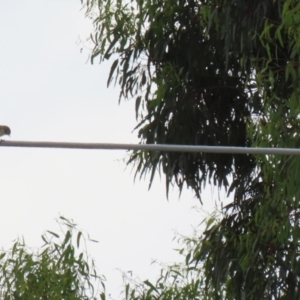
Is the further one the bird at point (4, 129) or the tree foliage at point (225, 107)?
the tree foliage at point (225, 107)

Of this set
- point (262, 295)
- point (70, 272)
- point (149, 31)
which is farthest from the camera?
point (149, 31)

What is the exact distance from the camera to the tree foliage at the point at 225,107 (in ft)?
23.3

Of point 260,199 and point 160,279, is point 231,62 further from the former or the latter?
point 160,279

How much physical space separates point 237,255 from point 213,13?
1652 millimetres

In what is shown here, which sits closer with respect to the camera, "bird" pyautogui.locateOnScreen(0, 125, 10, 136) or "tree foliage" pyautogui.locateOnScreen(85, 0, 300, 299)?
"bird" pyautogui.locateOnScreen(0, 125, 10, 136)

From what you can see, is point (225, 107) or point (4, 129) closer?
point (4, 129)

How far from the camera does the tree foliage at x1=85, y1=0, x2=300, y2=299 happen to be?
7094 mm

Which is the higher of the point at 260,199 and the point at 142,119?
the point at 142,119

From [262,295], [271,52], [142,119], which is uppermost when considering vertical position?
[271,52]

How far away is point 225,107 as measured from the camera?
8.41 m

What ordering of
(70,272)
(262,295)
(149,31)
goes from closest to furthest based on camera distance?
1. (70,272)
2. (262,295)
3. (149,31)

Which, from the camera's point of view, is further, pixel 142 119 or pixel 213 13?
pixel 142 119

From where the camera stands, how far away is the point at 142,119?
814 centimetres

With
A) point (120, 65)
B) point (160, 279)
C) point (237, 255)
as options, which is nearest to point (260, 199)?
point (237, 255)
